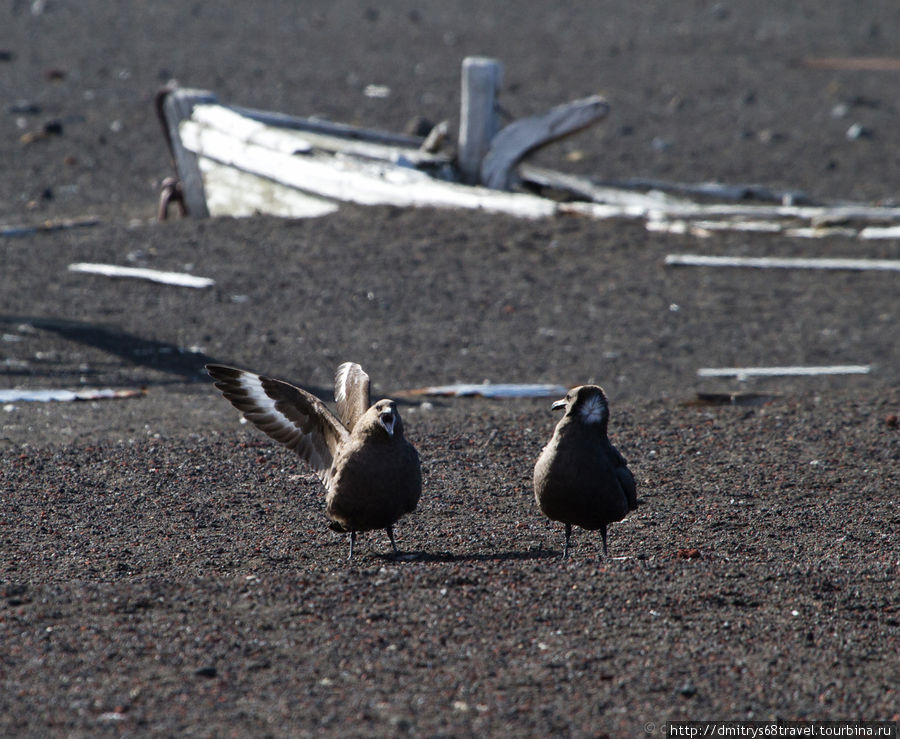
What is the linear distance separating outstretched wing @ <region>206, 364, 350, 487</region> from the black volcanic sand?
41 centimetres

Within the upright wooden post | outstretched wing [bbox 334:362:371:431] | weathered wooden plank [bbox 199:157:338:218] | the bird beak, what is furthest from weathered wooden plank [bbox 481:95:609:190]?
the bird beak

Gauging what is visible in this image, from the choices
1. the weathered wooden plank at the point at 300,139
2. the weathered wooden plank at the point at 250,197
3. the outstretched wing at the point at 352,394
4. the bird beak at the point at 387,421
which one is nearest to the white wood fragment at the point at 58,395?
the outstretched wing at the point at 352,394

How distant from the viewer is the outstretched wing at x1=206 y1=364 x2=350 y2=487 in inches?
228

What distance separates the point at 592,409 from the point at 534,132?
8505mm

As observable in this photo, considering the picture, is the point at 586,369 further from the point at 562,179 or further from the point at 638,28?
the point at 638,28

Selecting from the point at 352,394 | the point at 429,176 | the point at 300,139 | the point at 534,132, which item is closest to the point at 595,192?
the point at 534,132

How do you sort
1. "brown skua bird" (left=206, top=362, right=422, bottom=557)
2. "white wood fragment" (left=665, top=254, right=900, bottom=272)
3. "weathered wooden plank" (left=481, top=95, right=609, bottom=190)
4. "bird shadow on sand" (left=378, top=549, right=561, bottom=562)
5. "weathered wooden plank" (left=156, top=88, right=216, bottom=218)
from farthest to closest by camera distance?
"weathered wooden plank" (left=156, top=88, right=216, bottom=218), "weathered wooden plank" (left=481, top=95, right=609, bottom=190), "white wood fragment" (left=665, top=254, right=900, bottom=272), "bird shadow on sand" (left=378, top=549, right=561, bottom=562), "brown skua bird" (left=206, top=362, right=422, bottom=557)

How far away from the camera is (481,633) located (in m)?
4.40

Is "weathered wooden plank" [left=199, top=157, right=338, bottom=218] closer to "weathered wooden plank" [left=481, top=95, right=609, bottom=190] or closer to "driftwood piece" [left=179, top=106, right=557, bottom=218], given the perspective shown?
"driftwood piece" [left=179, top=106, right=557, bottom=218]

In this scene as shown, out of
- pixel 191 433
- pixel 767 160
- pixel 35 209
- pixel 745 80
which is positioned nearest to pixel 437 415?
pixel 191 433

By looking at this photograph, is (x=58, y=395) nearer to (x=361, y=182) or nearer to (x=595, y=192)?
(x=361, y=182)

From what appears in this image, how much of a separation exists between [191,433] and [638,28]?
974 inches

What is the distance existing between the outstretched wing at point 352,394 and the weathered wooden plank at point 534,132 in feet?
25.0

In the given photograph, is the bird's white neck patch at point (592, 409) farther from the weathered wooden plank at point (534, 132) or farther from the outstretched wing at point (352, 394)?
the weathered wooden plank at point (534, 132)
